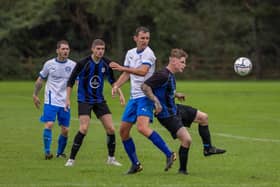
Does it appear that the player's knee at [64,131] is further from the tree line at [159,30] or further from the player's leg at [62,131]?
the tree line at [159,30]

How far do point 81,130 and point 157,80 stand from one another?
219 centimetres

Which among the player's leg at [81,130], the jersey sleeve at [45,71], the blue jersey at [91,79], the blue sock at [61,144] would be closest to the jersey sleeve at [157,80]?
the blue jersey at [91,79]

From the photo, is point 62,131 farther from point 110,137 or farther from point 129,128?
point 129,128

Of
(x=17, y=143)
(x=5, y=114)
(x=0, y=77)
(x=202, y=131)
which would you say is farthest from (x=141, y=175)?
(x=0, y=77)

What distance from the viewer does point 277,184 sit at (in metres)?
11.2

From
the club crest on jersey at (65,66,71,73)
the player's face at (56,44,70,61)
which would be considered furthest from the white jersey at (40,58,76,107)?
the player's face at (56,44,70,61)

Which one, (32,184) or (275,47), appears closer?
(32,184)

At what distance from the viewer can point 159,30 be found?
70.1 metres

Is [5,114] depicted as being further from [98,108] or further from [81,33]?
[81,33]

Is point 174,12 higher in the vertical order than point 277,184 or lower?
higher

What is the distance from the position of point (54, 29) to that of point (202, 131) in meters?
58.3

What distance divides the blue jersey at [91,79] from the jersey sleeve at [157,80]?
194 cm

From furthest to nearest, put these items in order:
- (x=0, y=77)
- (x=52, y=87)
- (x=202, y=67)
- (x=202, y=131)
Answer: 1. (x=202, y=67)
2. (x=0, y=77)
3. (x=52, y=87)
4. (x=202, y=131)

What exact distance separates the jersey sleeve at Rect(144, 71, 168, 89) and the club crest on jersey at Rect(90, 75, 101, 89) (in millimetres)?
2001
